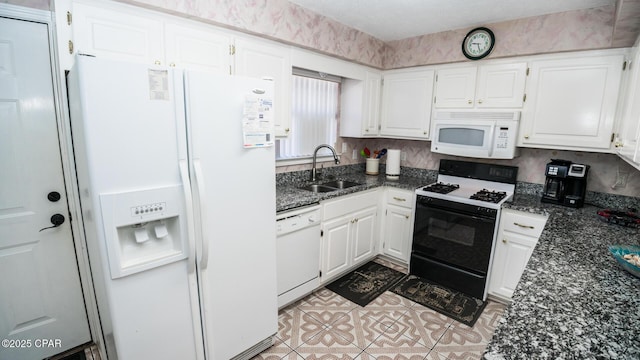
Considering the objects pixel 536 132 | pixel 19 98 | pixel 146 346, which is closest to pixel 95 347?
pixel 146 346

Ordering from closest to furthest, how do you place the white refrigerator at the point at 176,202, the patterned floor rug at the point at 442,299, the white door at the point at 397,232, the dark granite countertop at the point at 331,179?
the white refrigerator at the point at 176,202 → the dark granite countertop at the point at 331,179 → the patterned floor rug at the point at 442,299 → the white door at the point at 397,232

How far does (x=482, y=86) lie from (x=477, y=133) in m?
0.45

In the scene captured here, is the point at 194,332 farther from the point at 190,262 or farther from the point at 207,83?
the point at 207,83

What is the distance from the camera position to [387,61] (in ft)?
11.4

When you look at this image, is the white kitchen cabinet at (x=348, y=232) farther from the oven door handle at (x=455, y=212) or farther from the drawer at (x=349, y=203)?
the oven door handle at (x=455, y=212)

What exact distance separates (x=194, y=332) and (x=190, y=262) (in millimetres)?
416

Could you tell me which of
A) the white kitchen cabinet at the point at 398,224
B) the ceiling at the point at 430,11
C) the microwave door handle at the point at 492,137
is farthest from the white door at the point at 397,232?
the ceiling at the point at 430,11

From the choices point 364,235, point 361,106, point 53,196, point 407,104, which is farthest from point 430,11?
point 53,196

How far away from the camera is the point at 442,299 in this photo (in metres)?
2.66

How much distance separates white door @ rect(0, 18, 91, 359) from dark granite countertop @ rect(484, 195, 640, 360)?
7.77 ft

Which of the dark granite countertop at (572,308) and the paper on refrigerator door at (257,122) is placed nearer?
the dark granite countertop at (572,308)

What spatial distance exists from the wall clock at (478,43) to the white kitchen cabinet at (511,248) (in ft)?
4.77

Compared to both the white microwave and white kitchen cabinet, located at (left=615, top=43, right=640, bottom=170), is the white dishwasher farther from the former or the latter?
white kitchen cabinet, located at (left=615, top=43, right=640, bottom=170)

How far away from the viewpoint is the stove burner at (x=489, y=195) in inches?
102
